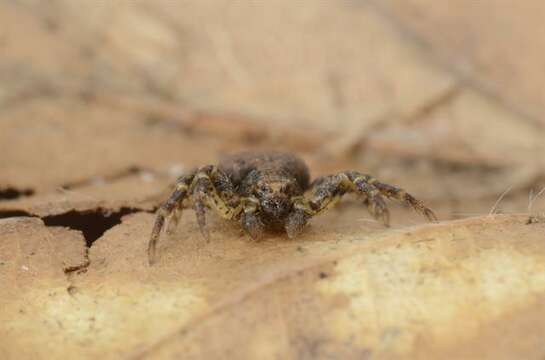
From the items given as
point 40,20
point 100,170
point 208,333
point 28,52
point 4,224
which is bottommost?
point 208,333

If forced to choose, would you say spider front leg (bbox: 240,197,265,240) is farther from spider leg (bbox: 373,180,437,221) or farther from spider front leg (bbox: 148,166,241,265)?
spider leg (bbox: 373,180,437,221)

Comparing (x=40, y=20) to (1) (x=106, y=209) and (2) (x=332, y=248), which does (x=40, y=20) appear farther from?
(2) (x=332, y=248)

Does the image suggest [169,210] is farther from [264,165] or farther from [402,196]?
[402,196]

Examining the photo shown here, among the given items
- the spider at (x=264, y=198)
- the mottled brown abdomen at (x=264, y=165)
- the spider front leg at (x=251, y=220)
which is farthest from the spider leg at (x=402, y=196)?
the spider front leg at (x=251, y=220)

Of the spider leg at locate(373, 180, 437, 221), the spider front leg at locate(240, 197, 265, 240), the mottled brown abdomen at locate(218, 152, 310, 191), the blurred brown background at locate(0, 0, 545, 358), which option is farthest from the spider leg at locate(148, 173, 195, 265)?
the blurred brown background at locate(0, 0, 545, 358)

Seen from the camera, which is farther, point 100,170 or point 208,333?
point 100,170

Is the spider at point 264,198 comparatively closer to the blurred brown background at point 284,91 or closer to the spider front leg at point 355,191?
the spider front leg at point 355,191

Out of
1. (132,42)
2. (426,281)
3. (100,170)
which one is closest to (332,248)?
(426,281)
